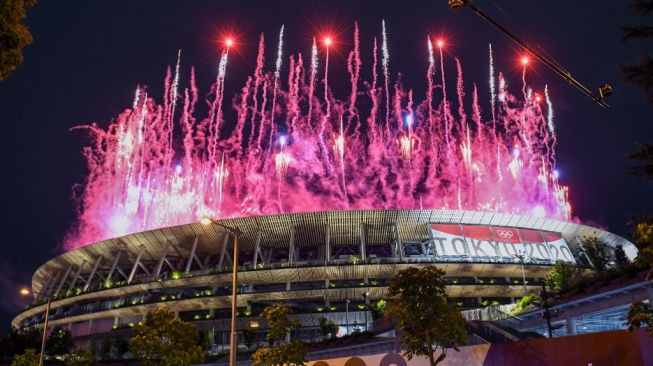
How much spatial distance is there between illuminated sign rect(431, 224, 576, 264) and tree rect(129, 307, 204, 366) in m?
47.4

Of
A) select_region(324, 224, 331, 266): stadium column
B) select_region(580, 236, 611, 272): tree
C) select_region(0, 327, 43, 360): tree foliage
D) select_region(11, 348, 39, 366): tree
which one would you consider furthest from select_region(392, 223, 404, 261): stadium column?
select_region(0, 327, 43, 360): tree foliage

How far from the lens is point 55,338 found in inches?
2451

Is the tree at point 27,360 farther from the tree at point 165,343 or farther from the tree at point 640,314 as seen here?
the tree at point 640,314

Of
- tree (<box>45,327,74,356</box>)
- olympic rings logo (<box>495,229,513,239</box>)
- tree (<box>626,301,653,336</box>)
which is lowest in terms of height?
tree (<box>45,327,74,356</box>)

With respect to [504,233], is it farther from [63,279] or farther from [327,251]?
[63,279]

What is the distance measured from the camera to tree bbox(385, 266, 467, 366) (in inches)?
851

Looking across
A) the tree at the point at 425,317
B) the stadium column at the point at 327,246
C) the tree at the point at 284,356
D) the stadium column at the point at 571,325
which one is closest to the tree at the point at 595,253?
the stadium column at the point at 571,325

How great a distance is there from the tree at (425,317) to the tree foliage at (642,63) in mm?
10788

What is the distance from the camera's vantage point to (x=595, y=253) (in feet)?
249

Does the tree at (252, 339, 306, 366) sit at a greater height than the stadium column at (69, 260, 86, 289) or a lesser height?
lesser

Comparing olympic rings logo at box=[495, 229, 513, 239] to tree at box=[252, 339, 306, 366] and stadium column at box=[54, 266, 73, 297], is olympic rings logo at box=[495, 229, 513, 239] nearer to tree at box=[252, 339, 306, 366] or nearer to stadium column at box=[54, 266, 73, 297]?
tree at box=[252, 339, 306, 366]

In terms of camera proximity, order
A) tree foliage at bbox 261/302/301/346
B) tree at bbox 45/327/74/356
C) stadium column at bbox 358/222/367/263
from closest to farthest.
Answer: tree foliage at bbox 261/302/301/346, tree at bbox 45/327/74/356, stadium column at bbox 358/222/367/263

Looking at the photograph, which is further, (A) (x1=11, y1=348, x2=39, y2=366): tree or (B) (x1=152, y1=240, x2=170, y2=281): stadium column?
(B) (x1=152, y1=240, x2=170, y2=281): stadium column

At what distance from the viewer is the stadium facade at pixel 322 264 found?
6950 centimetres
